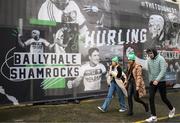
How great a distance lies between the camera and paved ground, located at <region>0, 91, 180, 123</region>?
10.4m

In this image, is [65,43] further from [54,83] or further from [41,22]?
[54,83]

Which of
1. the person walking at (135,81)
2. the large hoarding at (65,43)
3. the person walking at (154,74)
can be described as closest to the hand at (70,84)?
the large hoarding at (65,43)

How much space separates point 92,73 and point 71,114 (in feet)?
8.01

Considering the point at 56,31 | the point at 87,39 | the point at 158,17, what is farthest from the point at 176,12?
the point at 56,31

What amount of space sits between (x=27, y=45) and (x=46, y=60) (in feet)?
2.36

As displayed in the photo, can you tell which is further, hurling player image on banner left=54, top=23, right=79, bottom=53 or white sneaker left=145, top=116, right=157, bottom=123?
hurling player image on banner left=54, top=23, right=79, bottom=53

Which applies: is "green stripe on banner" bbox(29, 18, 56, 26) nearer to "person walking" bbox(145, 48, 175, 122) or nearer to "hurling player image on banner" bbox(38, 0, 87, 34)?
"hurling player image on banner" bbox(38, 0, 87, 34)

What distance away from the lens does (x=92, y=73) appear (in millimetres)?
13172

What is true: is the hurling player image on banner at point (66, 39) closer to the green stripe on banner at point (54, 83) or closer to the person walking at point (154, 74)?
the green stripe on banner at point (54, 83)

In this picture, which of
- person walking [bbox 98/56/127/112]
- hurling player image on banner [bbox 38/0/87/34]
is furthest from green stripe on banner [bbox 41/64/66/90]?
person walking [bbox 98/56/127/112]

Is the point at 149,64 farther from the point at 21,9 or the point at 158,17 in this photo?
the point at 158,17

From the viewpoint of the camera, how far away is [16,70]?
11.2 meters

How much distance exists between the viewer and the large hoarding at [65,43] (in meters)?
11.1

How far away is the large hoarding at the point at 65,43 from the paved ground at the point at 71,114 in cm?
29
